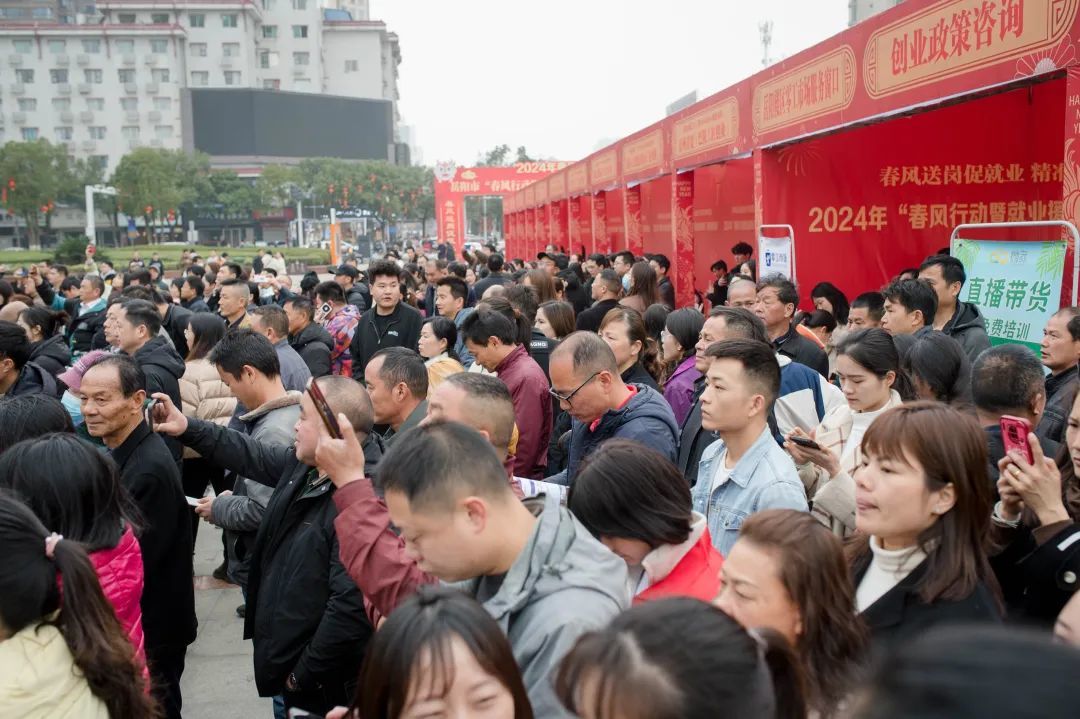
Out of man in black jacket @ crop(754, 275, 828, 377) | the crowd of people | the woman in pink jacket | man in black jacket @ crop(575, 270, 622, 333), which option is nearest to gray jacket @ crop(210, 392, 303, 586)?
the crowd of people

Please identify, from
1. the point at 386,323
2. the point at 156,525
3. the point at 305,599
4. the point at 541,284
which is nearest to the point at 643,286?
the point at 541,284

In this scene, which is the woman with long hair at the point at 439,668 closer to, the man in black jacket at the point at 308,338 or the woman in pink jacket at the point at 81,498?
the woman in pink jacket at the point at 81,498

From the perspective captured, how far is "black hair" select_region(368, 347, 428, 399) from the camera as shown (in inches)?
161

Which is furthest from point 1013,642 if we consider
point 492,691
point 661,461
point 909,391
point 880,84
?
point 880,84

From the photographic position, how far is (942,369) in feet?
12.0

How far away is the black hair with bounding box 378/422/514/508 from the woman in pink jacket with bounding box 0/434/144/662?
114 cm

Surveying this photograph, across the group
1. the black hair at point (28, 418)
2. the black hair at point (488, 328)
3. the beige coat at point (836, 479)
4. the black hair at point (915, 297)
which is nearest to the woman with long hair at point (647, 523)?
the beige coat at point (836, 479)

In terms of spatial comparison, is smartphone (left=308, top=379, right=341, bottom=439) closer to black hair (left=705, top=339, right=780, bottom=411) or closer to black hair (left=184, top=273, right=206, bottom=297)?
black hair (left=705, top=339, right=780, bottom=411)

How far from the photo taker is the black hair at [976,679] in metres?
0.78

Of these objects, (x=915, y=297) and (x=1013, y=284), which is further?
(x=1013, y=284)

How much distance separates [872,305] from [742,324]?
6.44 ft

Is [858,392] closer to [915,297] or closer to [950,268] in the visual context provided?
[915,297]

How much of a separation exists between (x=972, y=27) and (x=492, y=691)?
208 inches

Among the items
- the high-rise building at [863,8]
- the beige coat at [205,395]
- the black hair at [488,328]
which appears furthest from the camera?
the high-rise building at [863,8]
